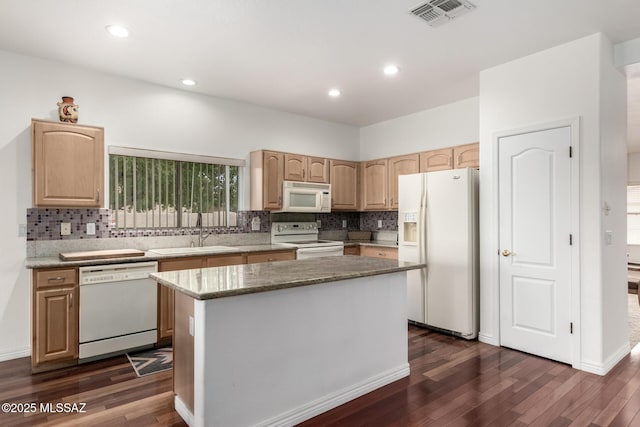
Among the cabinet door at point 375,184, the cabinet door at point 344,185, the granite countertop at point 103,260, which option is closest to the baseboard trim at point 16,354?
the granite countertop at point 103,260

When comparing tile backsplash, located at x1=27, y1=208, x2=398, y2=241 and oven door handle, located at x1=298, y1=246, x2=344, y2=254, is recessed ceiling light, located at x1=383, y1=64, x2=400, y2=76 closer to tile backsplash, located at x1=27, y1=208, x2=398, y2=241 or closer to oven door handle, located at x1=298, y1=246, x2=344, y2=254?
oven door handle, located at x1=298, y1=246, x2=344, y2=254

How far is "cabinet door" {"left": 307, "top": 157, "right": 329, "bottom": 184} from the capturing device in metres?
5.31

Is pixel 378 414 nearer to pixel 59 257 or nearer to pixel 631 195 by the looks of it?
pixel 59 257

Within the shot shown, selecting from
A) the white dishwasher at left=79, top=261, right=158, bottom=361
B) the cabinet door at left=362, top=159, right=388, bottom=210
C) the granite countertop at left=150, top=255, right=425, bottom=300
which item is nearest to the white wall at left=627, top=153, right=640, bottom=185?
the cabinet door at left=362, top=159, right=388, bottom=210

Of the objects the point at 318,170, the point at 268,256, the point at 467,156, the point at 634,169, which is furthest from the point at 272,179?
the point at 634,169

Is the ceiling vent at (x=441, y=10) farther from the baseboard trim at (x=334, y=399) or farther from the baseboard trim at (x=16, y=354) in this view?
the baseboard trim at (x=16, y=354)

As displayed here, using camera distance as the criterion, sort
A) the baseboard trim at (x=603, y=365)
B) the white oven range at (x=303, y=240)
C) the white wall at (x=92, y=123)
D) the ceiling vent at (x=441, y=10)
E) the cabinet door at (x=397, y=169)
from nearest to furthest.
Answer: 1. the ceiling vent at (x=441, y=10)
2. the baseboard trim at (x=603, y=365)
3. the white wall at (x=92, y=123)
4. the white oven range at (x=303, y=240)
5. the cabinet door at (x=397, y=169)

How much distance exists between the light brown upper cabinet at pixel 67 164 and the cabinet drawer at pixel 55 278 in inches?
24.3

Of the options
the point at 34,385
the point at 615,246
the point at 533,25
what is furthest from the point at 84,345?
the point at 615,246

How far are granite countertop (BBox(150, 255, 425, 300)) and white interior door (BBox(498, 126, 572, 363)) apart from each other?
1.30 metres

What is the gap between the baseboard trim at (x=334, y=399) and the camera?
2295 millimetres

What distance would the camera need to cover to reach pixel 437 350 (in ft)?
→ 11.7

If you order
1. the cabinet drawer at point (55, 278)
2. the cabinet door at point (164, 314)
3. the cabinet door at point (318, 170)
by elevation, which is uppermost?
the cabinet door at point (318, 170)

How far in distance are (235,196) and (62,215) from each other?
190 cm
